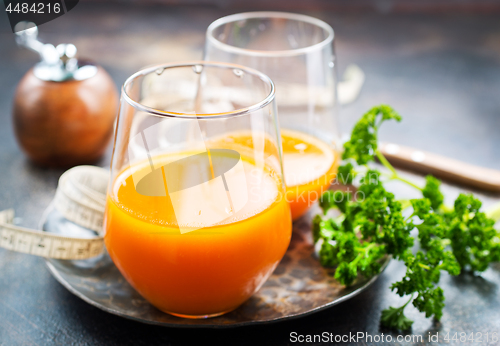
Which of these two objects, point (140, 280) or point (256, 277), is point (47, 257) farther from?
point (256, 277)

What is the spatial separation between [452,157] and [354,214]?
0.68m

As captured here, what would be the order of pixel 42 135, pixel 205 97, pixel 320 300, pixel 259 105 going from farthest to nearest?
pixel 42 135, pixel 205 97, pixel 320 300, pixel 259 105

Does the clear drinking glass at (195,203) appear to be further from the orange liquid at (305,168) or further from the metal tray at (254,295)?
the orange liquid at (305,168)

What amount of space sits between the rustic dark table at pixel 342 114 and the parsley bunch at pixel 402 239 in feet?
0.17

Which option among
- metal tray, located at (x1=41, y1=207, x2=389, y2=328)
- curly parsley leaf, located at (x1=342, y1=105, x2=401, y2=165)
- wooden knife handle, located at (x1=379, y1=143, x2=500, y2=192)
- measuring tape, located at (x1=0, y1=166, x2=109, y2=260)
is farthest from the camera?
wooden knife handle, located at (x1=379, y1=143, x2=500, y2=192)

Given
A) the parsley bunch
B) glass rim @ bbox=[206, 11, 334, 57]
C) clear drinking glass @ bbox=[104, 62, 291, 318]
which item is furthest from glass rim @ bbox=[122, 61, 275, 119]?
the parsley bunch

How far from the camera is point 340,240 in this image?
3.05 feet

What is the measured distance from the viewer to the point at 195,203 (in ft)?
2.48

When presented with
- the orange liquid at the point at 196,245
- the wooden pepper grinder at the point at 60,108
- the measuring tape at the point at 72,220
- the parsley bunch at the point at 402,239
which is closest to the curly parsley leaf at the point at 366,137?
the parsley bunch at the point at 402,239

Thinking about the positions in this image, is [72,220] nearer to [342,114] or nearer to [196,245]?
[196,245]

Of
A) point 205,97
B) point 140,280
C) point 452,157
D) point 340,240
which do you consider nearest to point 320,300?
point 340,240

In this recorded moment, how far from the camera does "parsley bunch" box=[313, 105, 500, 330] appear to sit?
2.89 ft

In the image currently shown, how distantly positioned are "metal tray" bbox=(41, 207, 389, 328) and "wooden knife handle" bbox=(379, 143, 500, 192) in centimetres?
44

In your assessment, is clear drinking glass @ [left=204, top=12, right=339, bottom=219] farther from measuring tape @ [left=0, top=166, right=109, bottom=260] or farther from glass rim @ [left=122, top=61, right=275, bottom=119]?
measuring tape @ [left=0, top=166, right=109, bottom=260]
